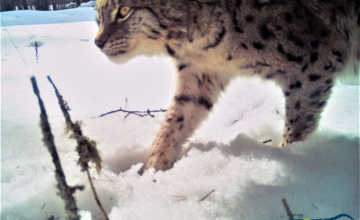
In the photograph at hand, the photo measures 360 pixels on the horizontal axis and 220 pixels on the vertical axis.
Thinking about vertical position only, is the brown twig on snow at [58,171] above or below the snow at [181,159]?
above

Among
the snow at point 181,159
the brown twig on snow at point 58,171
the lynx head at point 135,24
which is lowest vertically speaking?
the snow at point 181,159

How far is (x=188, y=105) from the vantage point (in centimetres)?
A: 203

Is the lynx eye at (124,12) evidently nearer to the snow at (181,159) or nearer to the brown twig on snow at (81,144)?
the snow at (181,159)

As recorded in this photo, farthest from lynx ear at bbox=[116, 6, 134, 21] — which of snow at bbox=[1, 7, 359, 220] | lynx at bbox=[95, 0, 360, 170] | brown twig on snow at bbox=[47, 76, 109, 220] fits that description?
brown twig on snow at bbox=[47, 76, 109, 220]

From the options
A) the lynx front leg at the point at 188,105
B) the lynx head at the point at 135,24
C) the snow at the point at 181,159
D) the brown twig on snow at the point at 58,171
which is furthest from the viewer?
the lynx front leg at the point at 188,105

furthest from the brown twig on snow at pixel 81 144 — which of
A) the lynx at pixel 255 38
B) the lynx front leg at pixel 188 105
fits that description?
the lynx front leg at pixel 188 105

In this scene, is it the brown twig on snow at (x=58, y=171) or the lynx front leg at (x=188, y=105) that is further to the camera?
the lynx front leg at (x=188, y=105)

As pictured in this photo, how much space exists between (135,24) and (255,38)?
0.65m

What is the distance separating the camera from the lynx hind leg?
1746 millimetres

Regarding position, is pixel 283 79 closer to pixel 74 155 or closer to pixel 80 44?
pixel 74 155

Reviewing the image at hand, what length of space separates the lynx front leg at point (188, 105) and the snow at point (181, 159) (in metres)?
0.12

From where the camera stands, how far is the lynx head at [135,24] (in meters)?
1.68

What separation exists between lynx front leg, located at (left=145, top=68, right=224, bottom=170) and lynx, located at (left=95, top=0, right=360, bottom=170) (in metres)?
0.12

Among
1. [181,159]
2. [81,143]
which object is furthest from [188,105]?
[81,143]
